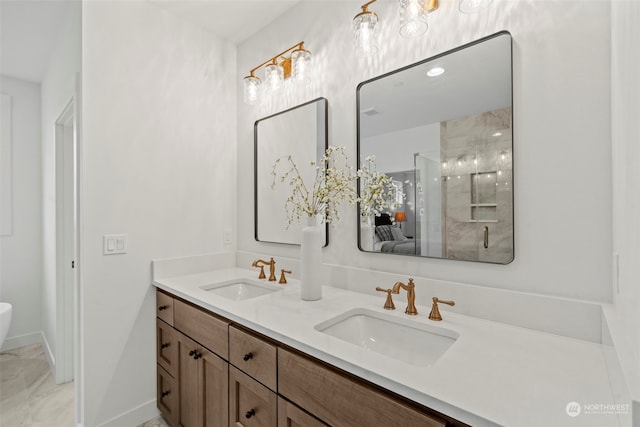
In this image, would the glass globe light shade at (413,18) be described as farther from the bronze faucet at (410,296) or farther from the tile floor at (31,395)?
the tile floor at (31,395)

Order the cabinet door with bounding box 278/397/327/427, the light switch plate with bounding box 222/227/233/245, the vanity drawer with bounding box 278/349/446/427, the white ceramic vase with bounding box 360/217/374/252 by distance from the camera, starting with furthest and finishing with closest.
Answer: the light switch plate with bounding box 222/227/233/245 < the white ceramic vase with bounding box 360/217/374/252 < the cabinet door with bounding box 278/397/327/427 < the vanity drawer with bounding box 278/349/446/427

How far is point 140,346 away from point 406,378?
1.72 metres

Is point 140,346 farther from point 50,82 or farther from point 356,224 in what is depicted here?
point 50,82

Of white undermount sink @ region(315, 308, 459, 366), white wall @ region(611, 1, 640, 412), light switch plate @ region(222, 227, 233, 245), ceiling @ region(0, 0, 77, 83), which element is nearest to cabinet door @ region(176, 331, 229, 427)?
white undermount sink @ region(315, 308, 459, 366)

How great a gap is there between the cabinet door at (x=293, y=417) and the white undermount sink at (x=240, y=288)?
739mm

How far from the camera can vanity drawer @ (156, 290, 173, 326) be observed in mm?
1753

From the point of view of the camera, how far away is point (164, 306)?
5.97ft

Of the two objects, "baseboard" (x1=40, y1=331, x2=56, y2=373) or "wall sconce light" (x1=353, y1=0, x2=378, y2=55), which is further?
"baseboard" (x1=40, y1=331, x2=56, y2=373)

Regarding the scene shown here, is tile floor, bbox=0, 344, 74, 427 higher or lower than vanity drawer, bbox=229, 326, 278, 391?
lower

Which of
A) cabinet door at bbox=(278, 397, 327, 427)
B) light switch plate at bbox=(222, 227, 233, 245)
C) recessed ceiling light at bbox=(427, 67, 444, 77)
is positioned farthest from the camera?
light switch plate at bbox=(222, 227, 233, 245)

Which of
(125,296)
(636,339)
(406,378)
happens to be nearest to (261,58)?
(125,296)

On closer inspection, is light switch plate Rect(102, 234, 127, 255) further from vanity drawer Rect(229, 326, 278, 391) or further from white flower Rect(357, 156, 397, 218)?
white flower Rect(357, 156, 397, 218)

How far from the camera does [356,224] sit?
5.26 feet

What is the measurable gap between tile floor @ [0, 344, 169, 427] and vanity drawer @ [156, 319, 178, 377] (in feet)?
1.21
